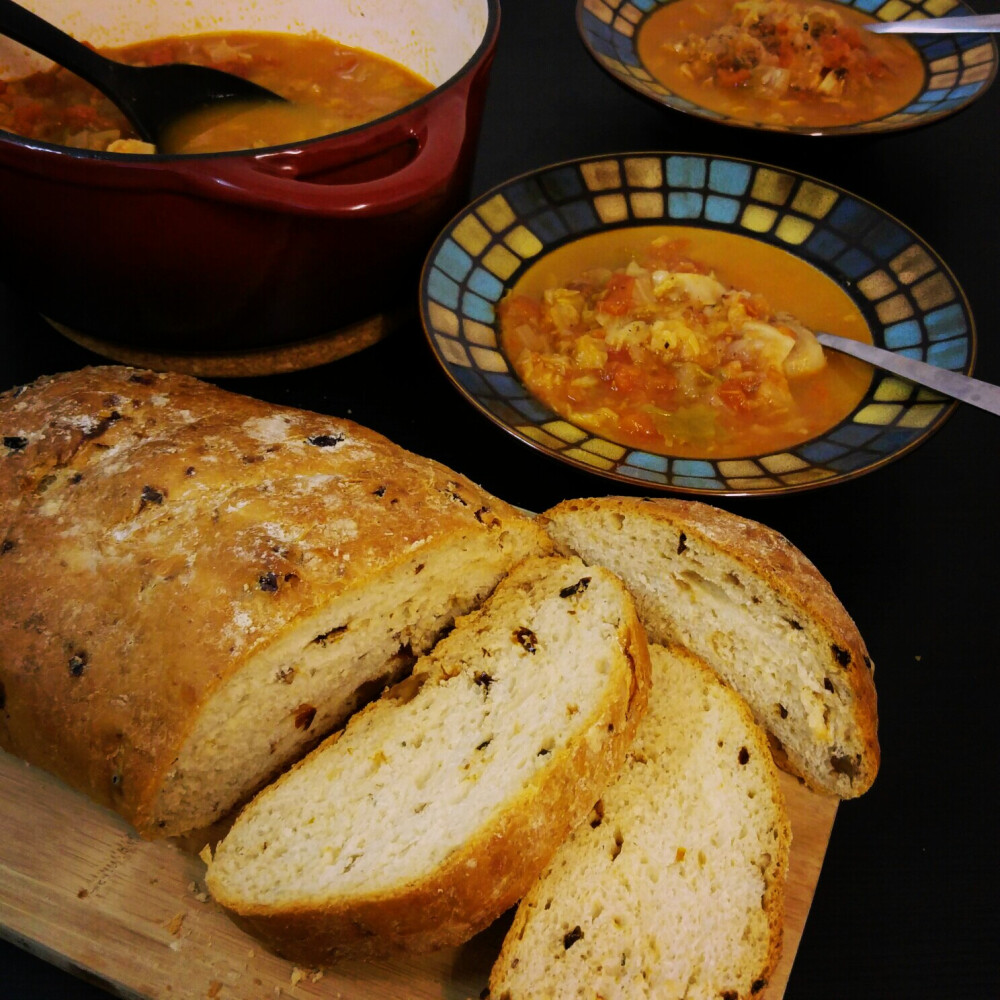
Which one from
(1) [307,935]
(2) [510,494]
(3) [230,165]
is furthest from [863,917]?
(3) [230,165]

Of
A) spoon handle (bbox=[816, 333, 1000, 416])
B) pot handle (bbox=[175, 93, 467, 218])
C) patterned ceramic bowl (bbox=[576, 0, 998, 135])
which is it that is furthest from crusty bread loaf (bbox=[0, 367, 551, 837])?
patterned ceramic bowl (bbox=[576, 0, 998, 135])

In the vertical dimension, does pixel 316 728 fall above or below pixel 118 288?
below

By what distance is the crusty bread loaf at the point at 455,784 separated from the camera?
5.50 feet

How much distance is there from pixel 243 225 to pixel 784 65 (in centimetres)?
240

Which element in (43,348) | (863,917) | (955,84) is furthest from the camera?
(955,84)

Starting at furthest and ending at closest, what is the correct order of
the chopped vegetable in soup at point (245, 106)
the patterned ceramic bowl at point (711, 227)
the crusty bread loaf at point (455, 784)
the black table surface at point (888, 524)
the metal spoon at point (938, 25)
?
the metal spoon at point (938, 25) < the chopped vegetable in soup at point (245, 106) < the patterned ceramic bowl at point (711, 227) < the black table surface at point (888, 524) < the crusty bread loaf at point (455, 784)

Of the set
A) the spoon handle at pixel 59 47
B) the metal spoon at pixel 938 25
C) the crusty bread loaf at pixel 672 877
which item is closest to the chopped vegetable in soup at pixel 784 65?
the metal spoon at pixel 938 25

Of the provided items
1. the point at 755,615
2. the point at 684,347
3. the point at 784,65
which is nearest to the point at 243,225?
the point at 684,347

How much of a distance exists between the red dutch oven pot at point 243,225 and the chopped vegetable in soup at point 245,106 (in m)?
0.37

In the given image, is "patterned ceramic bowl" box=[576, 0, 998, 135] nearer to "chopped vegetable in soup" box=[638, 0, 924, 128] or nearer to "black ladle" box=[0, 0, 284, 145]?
"chopped vegetable in soup" box=[638, 0, 924, 128]

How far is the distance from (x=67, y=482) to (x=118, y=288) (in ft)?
1.95

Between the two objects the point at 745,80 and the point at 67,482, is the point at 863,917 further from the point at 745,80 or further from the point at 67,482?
the point at 745,80

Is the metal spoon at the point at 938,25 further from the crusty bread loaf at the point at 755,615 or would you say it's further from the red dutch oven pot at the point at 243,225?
the crusty bread loaf at the point at 755,615

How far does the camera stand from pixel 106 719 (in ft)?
5.80
